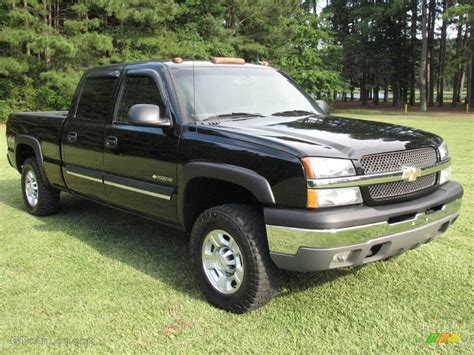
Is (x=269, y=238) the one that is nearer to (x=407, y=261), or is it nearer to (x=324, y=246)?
(x=324, y=246)

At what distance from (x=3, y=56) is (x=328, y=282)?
81.4 feet

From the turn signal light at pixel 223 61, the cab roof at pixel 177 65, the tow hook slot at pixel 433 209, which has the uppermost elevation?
the turn signal light at pixel 223 61

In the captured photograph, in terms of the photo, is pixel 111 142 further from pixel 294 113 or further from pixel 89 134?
pixel 294 113

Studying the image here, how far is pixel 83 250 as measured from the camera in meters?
5.00

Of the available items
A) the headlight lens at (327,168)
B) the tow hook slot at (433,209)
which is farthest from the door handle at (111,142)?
the tow hook slot at (433,209)

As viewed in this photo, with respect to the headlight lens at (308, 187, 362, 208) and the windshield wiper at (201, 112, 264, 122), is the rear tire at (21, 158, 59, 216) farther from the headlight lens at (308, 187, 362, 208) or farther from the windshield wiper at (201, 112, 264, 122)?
the headlight lens at (308, 187, 362, 208)

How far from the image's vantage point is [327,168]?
3182mm

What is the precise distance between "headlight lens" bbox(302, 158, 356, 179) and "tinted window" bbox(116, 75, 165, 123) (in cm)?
156

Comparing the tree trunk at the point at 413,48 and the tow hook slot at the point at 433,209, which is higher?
the tree trunk at the point at 413,48

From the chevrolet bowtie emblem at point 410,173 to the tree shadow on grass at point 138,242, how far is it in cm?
110

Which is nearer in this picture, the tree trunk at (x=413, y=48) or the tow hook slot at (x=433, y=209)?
the tow hook slot at (x=433, y=209)

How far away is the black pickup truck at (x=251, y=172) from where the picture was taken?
127 inches

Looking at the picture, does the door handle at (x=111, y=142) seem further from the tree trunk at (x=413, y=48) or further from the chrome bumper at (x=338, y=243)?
the tree trunk at (x=413, y=48)

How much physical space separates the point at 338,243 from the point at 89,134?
9.76ft
